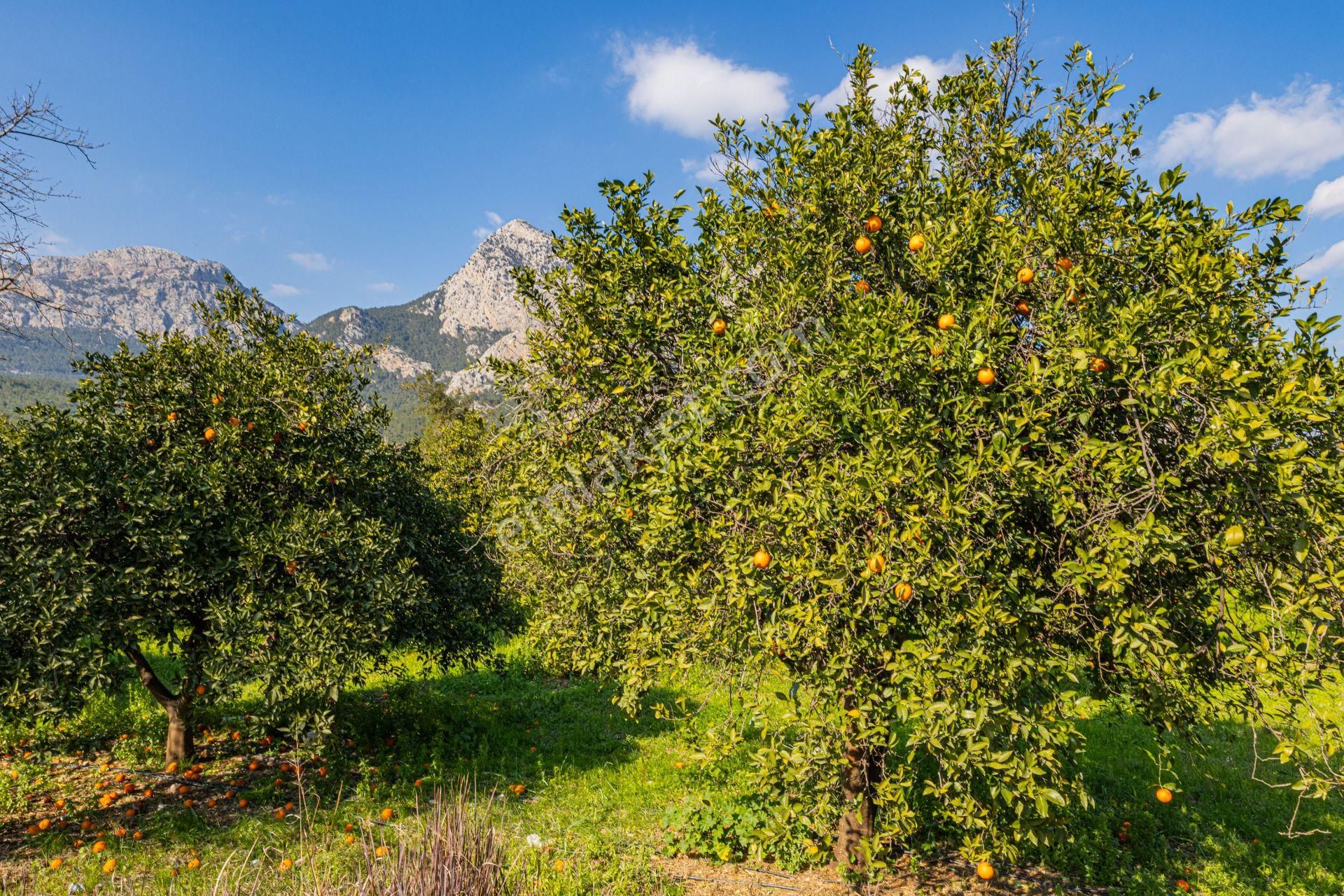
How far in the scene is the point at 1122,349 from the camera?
3.49 m

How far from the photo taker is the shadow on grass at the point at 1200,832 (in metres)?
5.78

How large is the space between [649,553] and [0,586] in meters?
5.38

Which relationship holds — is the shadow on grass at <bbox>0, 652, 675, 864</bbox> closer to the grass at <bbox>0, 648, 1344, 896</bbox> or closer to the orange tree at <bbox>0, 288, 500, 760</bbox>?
the grass at <bbox>0, 648, 1344, 896</bbox>

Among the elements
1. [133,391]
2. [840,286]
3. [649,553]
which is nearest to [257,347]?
[133,391]

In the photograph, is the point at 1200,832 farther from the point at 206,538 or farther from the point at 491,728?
the point at 206,538

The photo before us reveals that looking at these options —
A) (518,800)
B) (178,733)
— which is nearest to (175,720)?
(178,733)

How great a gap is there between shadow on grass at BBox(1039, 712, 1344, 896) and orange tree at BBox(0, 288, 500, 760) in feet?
22.3

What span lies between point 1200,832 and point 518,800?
7152 mm

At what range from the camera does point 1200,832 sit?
267 inches

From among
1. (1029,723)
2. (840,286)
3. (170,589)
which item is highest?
(840,286)

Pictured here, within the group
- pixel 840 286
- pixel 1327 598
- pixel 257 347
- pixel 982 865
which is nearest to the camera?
pixel 1327 598

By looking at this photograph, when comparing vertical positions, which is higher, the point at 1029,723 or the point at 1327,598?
the point at 1327,598

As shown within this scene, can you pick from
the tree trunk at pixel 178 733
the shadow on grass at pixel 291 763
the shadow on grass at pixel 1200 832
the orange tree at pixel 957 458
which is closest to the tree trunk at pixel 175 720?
the tree trunk at pixel 178 733

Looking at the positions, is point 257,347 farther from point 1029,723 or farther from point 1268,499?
point 1268,499
